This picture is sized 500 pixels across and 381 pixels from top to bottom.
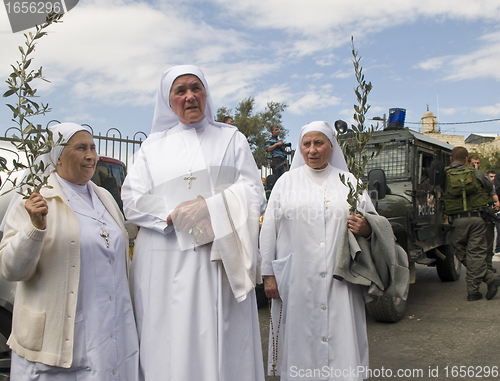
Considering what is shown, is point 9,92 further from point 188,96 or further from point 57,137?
point 188,96

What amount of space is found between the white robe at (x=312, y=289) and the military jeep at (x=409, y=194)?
7.22 ft

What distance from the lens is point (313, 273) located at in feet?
10.8

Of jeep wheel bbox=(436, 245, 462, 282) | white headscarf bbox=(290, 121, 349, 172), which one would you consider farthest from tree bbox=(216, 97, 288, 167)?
white headscarf bbox=(290, 121, 349, 172)

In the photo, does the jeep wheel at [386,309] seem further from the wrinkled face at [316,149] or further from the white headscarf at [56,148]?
the white headscarf at [56,148]

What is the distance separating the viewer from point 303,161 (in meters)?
3.71

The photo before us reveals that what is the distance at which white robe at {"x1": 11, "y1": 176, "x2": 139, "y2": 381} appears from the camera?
7.56ft

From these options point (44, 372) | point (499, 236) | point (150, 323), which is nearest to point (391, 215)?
point (150, 323)

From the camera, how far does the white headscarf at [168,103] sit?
2.81m

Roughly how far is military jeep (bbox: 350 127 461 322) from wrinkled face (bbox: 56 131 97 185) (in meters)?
3.63

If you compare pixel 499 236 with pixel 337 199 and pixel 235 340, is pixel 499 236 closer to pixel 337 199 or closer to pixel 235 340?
pixel 337 199

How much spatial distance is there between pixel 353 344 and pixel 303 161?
1.43m

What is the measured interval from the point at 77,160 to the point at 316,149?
172 cm

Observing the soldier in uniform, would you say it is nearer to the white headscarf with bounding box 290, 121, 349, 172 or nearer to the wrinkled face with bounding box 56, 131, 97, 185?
the white headscarf with bounding box 290, 121, 349, 172

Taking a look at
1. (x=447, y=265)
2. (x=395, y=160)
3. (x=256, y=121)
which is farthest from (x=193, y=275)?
(x=256, y=121)
